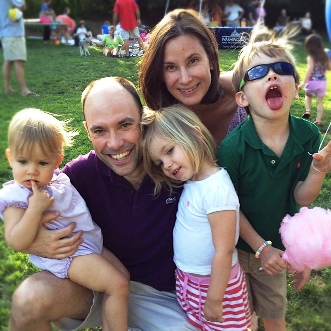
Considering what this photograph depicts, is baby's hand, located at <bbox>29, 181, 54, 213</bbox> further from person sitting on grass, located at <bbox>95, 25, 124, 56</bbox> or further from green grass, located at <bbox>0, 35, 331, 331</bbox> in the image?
person sitting on grass, located at <bbox>95, 25, 124, 56</bbox>

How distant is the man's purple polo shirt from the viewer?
1809 millimetres

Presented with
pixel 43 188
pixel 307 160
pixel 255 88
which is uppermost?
pixel 255 88

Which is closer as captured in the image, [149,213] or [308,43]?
[149,213]

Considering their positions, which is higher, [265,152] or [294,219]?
[265,152]

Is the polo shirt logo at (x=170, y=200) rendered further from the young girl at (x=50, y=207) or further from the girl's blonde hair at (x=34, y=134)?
the girl's blonde hair at (x=34, y=134)

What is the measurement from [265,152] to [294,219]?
10.6 inches

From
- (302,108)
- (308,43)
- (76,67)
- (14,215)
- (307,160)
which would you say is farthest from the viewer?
(308,43)

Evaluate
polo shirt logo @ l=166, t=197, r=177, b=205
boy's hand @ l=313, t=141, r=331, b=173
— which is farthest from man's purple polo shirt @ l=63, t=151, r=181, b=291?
boy's hand @ l=313, t=141, r=331, b=173

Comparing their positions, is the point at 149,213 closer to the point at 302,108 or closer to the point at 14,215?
the point at 14,215

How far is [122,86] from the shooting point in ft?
5.88

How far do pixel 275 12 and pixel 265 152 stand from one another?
13463 millimetres

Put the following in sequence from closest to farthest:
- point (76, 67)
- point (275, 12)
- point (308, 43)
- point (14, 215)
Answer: point (14, 215) → point (76, 67) → point (308, 43) → point (275, 12)

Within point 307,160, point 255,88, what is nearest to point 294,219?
point 307,160

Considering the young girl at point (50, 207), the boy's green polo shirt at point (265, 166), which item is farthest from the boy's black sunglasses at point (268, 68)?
the young girl at point (50, 207)
